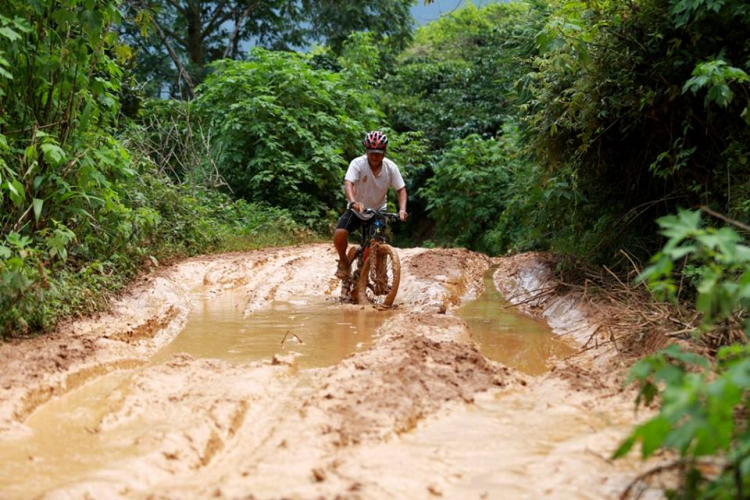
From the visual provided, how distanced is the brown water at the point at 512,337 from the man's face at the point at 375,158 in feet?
6.50

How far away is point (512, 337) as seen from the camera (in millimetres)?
6496

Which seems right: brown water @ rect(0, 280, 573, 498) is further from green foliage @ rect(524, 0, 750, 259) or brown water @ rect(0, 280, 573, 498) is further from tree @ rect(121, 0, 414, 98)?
tree @ rect(121, 0, 414, 98)

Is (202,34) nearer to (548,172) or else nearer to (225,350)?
(548,172)

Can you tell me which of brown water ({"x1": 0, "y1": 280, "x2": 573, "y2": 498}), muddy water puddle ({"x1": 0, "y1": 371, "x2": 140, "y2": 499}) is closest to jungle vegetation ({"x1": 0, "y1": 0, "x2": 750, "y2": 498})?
brown water ({"x1": 0, "y1": 280, "x2": 573, "y2": 498})

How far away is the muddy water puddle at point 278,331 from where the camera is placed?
554cm

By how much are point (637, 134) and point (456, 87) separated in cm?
1732

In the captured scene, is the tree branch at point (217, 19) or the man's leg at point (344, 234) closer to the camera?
the man's leg at point (344, 234)

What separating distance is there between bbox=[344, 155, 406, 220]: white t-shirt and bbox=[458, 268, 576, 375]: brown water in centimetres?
169

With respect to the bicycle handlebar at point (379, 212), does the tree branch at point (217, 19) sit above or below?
above

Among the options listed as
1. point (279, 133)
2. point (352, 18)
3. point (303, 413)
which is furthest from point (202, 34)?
point (303, 413)

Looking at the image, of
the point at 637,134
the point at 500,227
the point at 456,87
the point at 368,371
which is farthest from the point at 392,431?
the point at 456,87

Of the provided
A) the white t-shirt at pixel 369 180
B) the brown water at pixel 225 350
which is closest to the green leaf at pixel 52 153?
the brown water at pixel 225 350

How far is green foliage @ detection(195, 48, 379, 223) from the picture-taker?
16.7 meters

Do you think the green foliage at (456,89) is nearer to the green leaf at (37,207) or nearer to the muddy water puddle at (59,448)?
the green leaf at (37,207)
